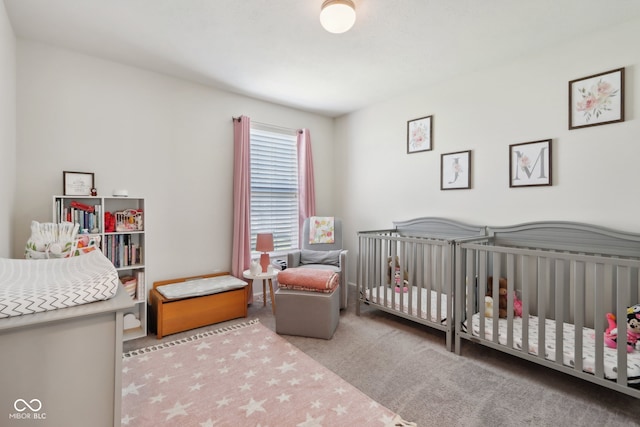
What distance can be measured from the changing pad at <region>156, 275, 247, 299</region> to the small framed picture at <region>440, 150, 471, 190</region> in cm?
230

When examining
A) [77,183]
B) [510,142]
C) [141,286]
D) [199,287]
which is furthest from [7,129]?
[510,142]

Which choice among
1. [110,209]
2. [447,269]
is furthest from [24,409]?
[447,269]

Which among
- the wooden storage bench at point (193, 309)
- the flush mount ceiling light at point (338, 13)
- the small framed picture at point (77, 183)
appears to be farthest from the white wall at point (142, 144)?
the flush mount ceiling light at point (338, 13)

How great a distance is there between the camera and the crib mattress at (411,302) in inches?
96.8

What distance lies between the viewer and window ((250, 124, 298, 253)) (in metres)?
3.67

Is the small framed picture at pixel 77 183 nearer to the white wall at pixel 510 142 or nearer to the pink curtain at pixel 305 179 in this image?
the pink curtain at pixel 305 179

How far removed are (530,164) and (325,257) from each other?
2.13 meters

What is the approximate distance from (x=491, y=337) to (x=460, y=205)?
1.31 m

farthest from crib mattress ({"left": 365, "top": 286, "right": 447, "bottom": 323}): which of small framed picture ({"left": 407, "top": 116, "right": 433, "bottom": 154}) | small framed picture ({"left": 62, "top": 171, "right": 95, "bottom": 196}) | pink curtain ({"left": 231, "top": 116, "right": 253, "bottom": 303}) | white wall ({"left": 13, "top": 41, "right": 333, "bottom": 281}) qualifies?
small framed picture ({"left": 62, "top": 171, "right": 95, "bottom": 196})

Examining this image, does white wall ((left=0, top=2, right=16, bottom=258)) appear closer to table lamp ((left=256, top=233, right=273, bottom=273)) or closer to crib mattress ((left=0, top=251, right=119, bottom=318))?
crib mattress ((left=0, top=251, right=119, bottom=318))

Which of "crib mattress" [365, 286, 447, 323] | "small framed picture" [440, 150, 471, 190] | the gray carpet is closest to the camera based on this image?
the gray carpet

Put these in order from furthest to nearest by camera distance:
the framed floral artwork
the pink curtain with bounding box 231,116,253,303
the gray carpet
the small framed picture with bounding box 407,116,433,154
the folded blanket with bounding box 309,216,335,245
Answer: the folded blanket with bounding box 309,216,335,245 → the pink curtain with bounding box 231,116,253,303 → the small framed picture with bounding box 407,116,433,154 → the framed floral artwork → the gray carpet

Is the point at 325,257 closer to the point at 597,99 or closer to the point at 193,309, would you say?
the point at 193,309

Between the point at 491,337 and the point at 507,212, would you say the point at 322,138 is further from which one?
the point at 491,337
